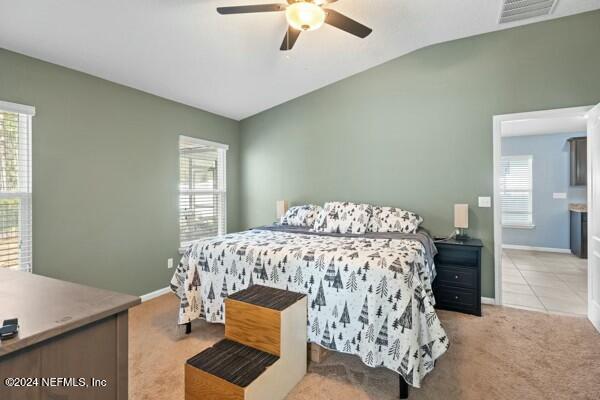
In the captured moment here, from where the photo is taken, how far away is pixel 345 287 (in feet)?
6.68

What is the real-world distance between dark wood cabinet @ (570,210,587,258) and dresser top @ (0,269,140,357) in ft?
21.9

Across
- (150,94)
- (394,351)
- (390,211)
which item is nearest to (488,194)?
(390,211)

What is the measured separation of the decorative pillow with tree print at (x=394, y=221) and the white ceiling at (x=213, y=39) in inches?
75.4

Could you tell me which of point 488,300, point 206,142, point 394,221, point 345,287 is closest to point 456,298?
point 488,300

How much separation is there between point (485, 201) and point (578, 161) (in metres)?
3.60

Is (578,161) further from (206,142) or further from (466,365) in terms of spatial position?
(206,142)

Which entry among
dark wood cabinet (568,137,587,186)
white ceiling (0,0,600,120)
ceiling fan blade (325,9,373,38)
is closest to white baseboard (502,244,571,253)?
dark wood cabinet (568,137,587,186)

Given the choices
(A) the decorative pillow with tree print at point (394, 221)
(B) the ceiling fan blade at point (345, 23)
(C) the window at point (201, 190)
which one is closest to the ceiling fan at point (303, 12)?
(B) the ceiling fan blade at point (345, 23)

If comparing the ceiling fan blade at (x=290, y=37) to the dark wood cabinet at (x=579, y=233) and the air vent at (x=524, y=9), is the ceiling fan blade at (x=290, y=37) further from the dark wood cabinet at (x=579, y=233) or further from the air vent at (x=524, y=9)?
the dark wood cabinet at (x=579, y=233)

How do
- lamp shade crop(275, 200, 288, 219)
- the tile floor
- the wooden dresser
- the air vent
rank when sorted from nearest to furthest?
the wooden dresser, the air vent, the tile floor, lamp shade crop(275, 200, 288, 219)

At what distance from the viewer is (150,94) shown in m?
3.50

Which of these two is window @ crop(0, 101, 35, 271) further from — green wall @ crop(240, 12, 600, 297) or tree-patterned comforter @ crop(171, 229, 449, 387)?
green wall @ crop(240, 12, 600, 297)

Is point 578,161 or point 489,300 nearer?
point 489,300

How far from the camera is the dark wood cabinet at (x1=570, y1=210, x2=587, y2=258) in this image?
5008mm
